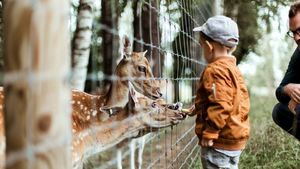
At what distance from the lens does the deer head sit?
601cm

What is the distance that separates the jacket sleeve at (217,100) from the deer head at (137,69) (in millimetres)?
1913

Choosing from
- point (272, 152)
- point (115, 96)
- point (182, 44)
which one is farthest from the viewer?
point (272, 152)

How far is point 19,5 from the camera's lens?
1.62 metres

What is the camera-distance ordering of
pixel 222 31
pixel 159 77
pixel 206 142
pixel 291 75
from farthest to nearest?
pixel 159 77
pixel 291 75
pixel 222 31
pixel 206 142

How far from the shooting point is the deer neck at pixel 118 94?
593 cm

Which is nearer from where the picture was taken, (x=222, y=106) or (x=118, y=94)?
(x=222, y=106)

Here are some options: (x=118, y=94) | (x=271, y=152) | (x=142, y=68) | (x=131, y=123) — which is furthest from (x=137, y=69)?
(x=271, y=152)

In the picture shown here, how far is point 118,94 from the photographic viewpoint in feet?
19.8

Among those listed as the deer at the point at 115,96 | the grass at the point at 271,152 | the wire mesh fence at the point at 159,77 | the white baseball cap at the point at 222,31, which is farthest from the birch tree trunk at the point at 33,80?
the grass at the point at 271,152

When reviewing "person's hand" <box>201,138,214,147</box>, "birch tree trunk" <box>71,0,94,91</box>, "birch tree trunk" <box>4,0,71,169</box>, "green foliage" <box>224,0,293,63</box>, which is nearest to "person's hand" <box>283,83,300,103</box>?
"person's hand" <box>201,138,214,147</box>

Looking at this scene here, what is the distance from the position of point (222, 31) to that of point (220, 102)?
52 cm

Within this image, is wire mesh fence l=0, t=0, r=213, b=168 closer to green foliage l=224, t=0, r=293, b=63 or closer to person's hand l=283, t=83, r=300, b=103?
person's hand l=283, t=83, r=300, b=103

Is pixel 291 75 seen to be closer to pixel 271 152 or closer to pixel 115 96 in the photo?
pixel 115 96

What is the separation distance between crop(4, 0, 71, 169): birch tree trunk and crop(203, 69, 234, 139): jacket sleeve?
2.34 metres
